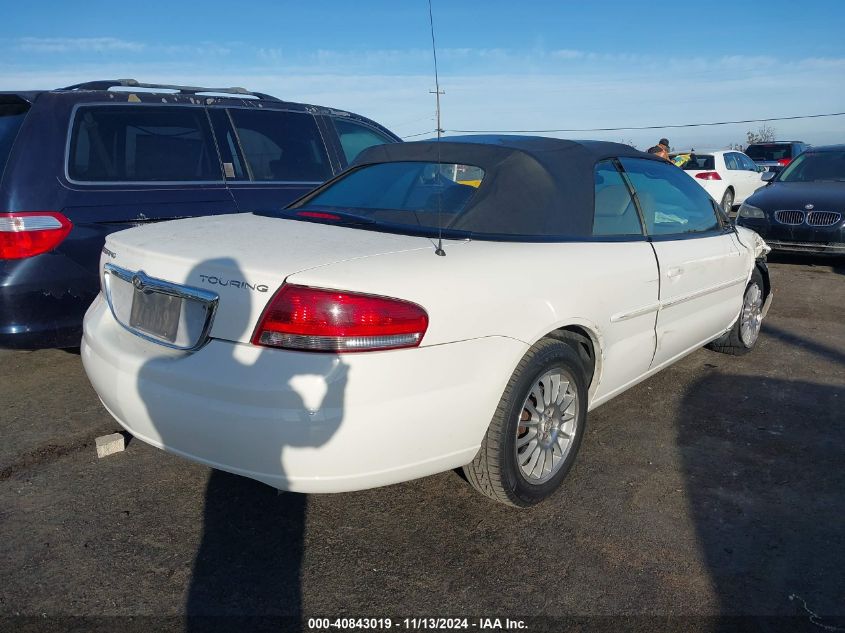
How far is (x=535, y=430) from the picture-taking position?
9.69 feet

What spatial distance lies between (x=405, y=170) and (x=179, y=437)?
68.8 inches

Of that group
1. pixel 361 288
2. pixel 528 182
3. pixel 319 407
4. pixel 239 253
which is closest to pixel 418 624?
pixel 319 407

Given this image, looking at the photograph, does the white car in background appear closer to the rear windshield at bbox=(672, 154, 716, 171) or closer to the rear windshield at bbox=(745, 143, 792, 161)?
the rear windshield at bbox=(672, 154, 716, 171)

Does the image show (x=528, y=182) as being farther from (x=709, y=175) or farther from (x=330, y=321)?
(x=709, y=175)

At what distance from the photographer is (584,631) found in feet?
7.46

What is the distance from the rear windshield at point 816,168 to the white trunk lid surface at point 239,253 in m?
8.61

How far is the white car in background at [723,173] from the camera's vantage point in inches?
577

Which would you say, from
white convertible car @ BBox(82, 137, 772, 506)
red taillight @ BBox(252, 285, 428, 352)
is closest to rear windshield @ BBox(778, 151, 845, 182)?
white convertible car @ BBox(82, 137, 772, 506)

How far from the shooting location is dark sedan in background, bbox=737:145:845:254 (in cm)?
827

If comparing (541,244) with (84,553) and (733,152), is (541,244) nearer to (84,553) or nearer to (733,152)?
(84,553)

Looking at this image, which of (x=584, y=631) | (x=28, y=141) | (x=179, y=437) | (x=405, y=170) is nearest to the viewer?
(x=584, y=631)

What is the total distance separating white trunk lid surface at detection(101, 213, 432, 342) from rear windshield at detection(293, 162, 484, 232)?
0.94 ft

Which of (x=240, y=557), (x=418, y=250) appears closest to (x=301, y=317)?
(x=418, y=250)

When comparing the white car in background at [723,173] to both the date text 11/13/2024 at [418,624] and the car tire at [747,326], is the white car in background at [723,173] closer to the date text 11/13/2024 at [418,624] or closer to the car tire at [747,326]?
the car tire at [747,326]
